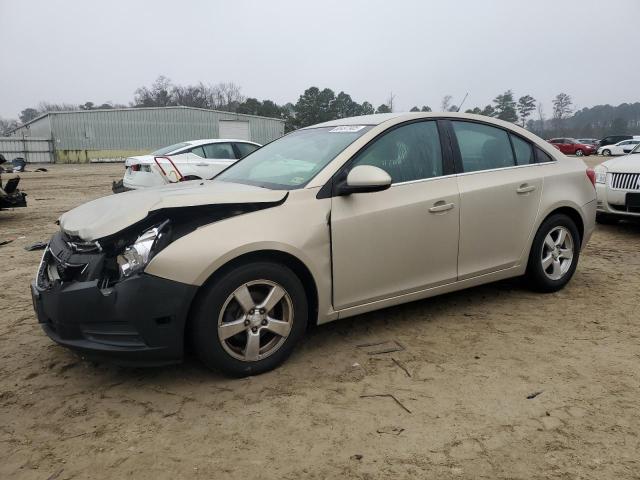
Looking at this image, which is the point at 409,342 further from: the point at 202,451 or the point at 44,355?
the point at 44,355

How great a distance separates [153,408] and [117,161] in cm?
4274

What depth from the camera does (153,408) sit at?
8.76 ft

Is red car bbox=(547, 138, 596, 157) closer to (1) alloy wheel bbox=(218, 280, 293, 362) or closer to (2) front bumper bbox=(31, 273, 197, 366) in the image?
(1) alloy wheel bbox=(218, 280, 293, 362)

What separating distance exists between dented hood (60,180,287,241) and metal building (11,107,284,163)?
42.9 m

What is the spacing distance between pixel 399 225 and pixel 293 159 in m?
0.95

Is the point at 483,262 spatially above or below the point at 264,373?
above

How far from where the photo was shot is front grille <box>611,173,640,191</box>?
662cm

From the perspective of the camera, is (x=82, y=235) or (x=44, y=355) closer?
(x=82, y=235)

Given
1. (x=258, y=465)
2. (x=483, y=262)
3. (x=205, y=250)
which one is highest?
(x=205, y=250)

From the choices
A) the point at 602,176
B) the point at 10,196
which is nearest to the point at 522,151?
the point at 602,176

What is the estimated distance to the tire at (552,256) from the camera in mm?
4238

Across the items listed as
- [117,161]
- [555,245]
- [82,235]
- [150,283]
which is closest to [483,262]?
[555,245]

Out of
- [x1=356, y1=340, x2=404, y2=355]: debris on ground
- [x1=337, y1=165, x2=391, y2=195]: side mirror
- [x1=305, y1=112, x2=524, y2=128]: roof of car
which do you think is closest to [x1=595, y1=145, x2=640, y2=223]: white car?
[x1=305, y1=112, x2=524, y2=128]: roof of car

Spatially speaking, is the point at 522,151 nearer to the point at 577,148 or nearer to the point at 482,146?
the point at 482,146
